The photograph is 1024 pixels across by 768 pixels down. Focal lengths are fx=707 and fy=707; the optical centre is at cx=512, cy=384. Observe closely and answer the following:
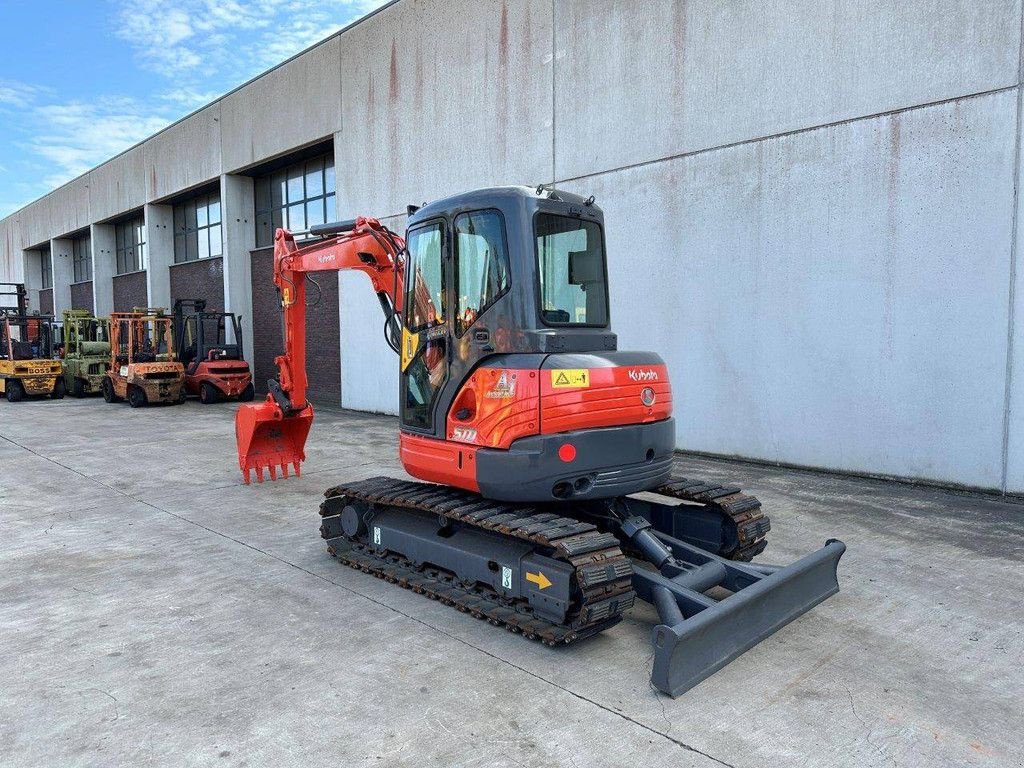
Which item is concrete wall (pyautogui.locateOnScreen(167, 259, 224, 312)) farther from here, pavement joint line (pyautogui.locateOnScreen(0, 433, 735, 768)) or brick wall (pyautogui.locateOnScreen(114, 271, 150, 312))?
pavement joint line (pyautogui.locateOnScreen(0, 433, 735, 768))

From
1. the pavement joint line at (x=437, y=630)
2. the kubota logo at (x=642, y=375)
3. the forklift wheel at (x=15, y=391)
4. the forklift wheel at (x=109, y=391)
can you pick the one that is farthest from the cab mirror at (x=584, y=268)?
the forklift wheel at (x=15, y=391)

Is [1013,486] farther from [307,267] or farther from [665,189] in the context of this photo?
[307,267]

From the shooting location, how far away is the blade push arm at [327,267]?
6.41m

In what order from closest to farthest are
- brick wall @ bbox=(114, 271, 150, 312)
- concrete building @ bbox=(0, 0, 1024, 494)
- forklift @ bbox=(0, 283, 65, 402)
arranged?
1. concrete building @ bbox=(0, 0, 1024, 494)
2. forklift @ bbox=(0, 283, 65, 402)
3. brick wall @ bbox=(114, 271, 150, 312)

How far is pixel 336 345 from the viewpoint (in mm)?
17328

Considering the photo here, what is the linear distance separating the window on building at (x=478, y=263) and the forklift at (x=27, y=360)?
19.5m

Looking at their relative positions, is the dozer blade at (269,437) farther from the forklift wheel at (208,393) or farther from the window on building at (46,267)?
the window on building at (46,267)

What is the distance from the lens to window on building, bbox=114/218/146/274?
90.5ft

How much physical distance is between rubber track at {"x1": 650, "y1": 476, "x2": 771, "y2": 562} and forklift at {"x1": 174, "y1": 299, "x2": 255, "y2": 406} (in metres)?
15.3

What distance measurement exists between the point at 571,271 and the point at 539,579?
6.74 ft

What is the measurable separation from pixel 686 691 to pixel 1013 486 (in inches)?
241

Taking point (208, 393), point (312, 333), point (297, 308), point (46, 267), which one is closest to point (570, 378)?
point (297, 308)

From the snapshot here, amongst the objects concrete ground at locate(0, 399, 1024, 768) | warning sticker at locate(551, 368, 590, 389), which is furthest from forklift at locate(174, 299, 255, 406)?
warning sticker at locate(551, 368, 590, 389)

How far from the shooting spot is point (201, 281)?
2302 cm
